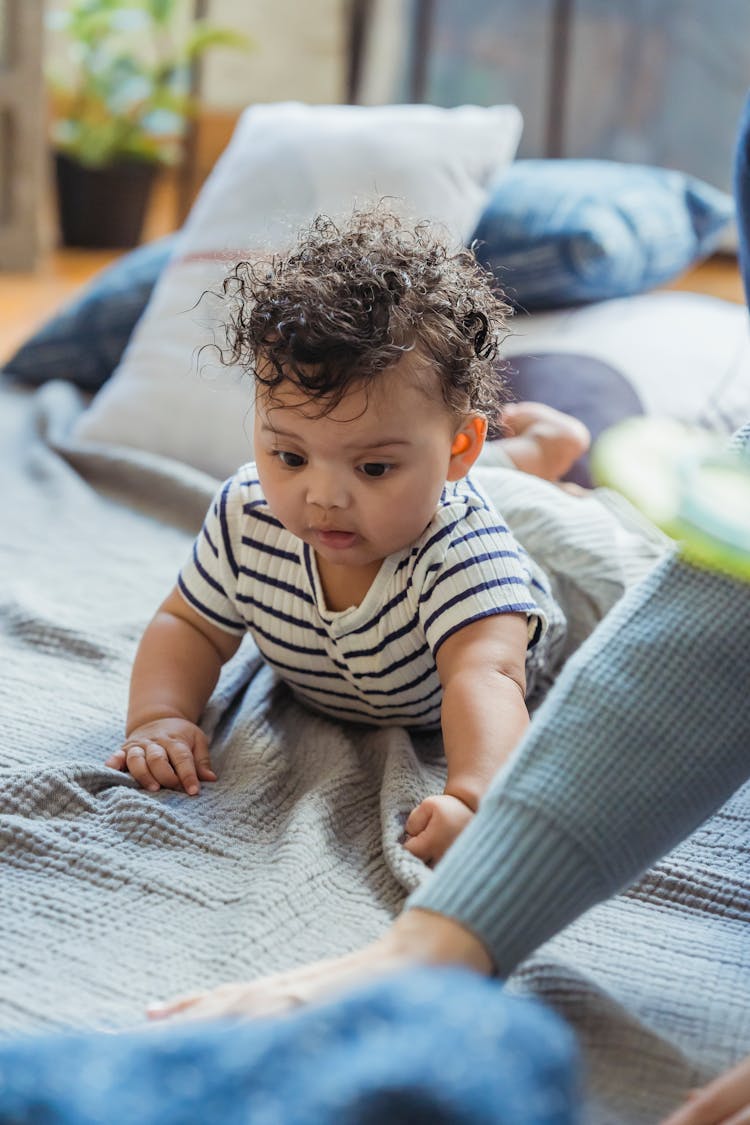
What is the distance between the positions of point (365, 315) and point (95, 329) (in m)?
1.05

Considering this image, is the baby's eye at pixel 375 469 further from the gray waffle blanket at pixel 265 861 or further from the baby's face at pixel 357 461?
the gray waffle blanket at pixel 265 861

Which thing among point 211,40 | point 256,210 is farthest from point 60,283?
point 256,210

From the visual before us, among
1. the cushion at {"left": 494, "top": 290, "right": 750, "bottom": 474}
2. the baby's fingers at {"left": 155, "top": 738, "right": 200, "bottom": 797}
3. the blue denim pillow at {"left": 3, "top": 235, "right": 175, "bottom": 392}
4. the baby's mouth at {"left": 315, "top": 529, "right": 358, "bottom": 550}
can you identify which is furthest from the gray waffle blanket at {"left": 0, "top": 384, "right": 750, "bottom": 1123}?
the blue denim pillow at {"left": 3, "top": 235, "right": 175, "bottom": 392}

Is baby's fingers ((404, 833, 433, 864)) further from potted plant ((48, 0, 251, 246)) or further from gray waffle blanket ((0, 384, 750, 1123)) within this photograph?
potted plant ((48, 0, 251, 246))

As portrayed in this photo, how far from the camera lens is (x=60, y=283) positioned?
10.6 feet

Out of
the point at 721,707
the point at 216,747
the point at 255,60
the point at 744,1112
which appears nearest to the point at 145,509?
the point at 216,747

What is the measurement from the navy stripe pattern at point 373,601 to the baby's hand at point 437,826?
0.14 m

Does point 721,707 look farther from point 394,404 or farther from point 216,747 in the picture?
point 216,747

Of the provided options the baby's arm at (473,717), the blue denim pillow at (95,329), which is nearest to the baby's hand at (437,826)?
the baby's arm at (473,717)

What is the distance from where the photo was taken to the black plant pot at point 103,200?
11.6ft

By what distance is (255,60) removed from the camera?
3646 millimetres

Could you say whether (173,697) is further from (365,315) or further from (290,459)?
(365,315)

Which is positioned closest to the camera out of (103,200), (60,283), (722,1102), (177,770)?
(722,1102)

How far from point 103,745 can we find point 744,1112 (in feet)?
1.76
